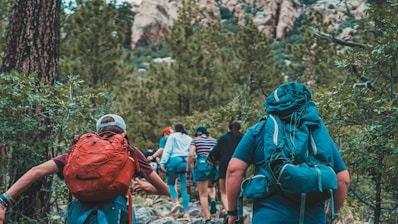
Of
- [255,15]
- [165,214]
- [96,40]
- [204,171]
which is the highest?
[255,15]

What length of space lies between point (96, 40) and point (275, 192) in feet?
45.1

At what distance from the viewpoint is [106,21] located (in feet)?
51.7

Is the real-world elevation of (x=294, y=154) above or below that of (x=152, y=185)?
above

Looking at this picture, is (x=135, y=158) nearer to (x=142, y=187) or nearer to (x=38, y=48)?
(x=142, y=187)

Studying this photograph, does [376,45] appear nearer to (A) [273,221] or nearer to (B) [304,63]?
(A) [273,221]

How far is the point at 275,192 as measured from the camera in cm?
279

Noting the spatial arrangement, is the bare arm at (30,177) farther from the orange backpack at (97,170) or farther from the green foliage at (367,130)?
the green foliage at (367,130)

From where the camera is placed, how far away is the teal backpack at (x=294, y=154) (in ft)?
8.81

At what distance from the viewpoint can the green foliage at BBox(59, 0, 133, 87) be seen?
15.5m

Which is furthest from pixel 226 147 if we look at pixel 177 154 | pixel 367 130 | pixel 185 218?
pixel 367 130

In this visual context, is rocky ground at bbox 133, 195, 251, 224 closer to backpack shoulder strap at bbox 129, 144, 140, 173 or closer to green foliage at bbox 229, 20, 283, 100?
backpack shoulder strap at bbox 129, 144, 140, 173

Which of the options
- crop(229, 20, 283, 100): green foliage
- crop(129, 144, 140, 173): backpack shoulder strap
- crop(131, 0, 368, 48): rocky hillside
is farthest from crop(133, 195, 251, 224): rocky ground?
crop(131, 0, 368, 48): rocky hillside

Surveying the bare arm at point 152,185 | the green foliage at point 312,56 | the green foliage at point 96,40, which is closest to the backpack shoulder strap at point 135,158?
the bare arm at point 152,185

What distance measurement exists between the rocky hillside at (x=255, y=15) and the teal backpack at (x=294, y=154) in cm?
5292
